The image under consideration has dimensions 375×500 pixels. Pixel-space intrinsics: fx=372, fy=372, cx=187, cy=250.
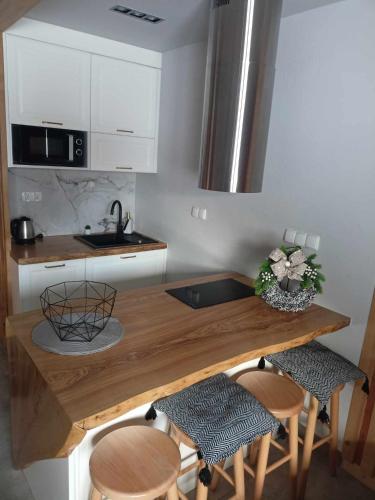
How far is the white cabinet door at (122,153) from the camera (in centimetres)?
296

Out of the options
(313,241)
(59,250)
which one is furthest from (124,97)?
(313,241)

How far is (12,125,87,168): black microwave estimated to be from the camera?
2.60 meters

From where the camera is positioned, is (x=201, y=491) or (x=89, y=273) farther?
(x=89, y=273)

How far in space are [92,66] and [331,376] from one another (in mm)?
2618

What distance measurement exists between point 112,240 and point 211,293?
1486 millimetres

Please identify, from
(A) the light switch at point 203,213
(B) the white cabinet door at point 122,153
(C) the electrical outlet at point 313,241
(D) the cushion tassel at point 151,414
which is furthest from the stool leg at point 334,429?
(B) the white cabinet door at point 122,153

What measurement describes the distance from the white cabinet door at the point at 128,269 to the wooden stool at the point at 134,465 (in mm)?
1689

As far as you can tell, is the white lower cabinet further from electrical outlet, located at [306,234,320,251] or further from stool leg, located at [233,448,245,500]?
stool leg, located at [233,448,245,500]

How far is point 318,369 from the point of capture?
71.8 inches

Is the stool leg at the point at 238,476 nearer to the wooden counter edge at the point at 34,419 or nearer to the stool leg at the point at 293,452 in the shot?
the stool leg at the point at 293,452

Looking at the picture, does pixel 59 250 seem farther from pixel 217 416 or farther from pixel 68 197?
pixel 217 416

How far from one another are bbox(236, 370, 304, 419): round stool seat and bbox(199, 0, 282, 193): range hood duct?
0.96 meters

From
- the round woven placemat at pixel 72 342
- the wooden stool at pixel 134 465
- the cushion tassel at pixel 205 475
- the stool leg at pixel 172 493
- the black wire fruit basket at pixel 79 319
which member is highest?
the black wire fruit basket at pixel 79 319

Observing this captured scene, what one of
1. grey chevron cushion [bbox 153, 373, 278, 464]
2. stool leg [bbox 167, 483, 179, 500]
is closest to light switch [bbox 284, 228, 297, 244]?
grey chevron cushion [bbox 153, 373, 278, 464]
